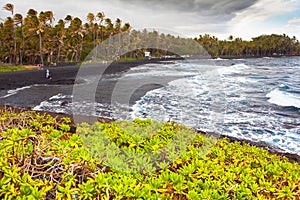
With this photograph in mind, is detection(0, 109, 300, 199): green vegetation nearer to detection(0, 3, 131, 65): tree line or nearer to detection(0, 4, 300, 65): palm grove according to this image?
detection(0, 4, 300, 65): palm grove

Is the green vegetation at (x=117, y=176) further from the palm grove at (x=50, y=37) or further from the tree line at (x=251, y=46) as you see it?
the tree line at (x=251, y=46)

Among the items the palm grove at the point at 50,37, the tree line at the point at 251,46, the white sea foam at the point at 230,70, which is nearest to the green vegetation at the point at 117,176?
the palm grove at the point at 50,37

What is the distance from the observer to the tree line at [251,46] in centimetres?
13338

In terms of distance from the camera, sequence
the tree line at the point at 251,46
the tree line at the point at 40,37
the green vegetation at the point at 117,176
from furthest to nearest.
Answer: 1. the tree line at the point at 251,46
2. the tree line at the point at 40,37
3. the green vegetation at the point at 117,176

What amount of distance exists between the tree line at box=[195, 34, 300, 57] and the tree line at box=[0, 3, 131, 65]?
74.5 meters

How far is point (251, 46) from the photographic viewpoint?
5782 inches

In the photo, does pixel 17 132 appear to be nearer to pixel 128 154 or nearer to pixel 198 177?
pixel 128 154

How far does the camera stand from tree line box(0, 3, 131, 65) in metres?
44.5

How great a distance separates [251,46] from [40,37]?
13144 centimetres

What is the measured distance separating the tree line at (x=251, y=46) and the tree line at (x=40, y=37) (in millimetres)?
74534

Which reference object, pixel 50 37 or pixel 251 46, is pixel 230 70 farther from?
pixel 251 46

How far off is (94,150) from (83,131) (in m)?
1.14

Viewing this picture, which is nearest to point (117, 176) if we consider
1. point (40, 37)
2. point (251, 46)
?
point (40, 37)

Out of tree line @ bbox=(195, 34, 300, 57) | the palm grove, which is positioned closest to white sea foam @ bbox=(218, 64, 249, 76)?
the palm grove
